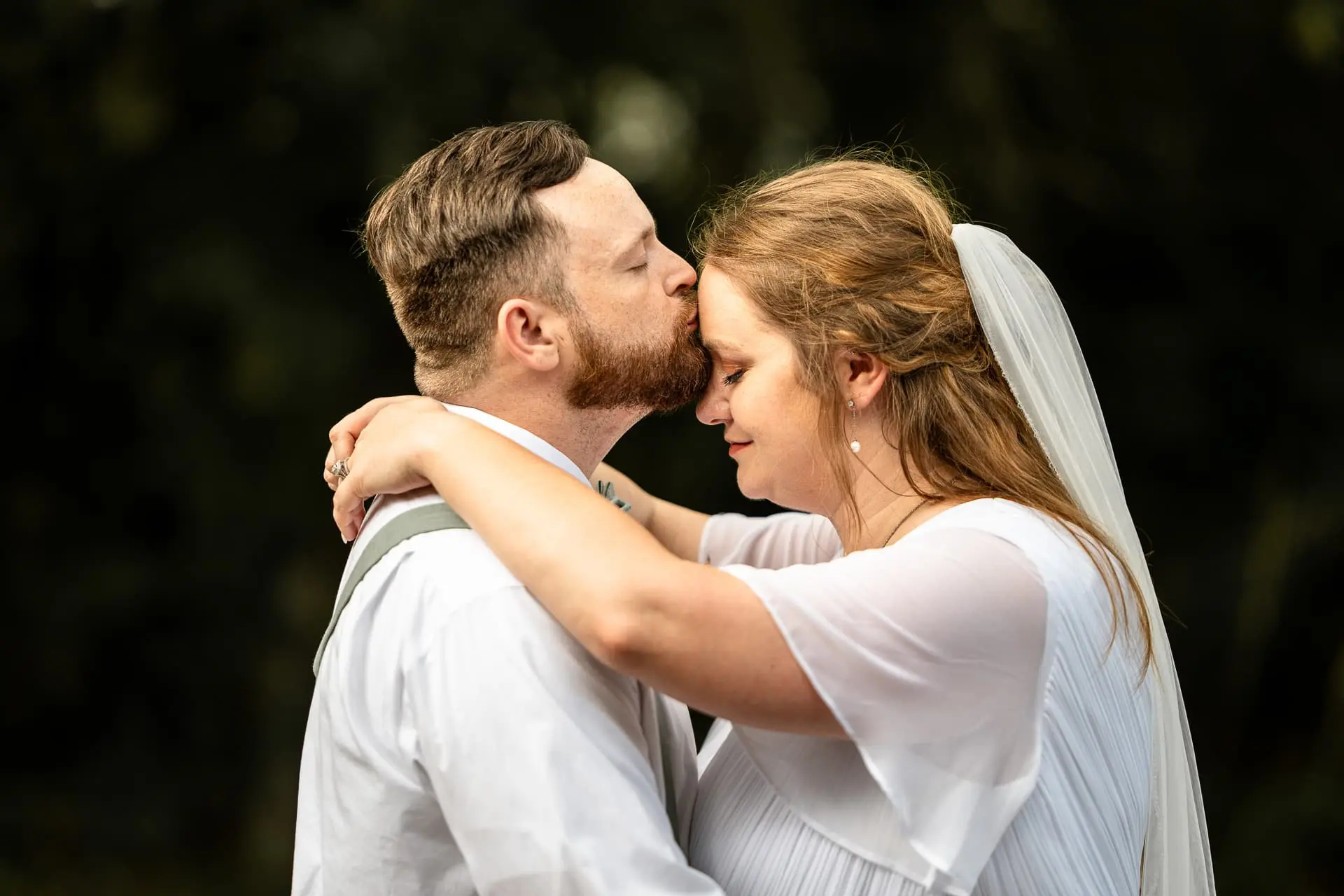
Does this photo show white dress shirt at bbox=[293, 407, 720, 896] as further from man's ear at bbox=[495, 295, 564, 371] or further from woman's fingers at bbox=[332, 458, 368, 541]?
man's ear at bbox=[495, 295, 564, 371]

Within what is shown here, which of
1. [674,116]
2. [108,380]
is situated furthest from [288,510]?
[674,116]

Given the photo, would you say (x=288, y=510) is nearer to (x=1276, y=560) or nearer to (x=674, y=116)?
(x=674, y=116)

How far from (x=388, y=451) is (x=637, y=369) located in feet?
1.56

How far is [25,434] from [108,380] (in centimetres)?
42

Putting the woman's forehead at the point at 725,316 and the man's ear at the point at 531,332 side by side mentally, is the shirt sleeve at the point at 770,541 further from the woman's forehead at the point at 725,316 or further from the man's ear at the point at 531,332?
the man's ear at the point at 531,332

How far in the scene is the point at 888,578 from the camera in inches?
74.0

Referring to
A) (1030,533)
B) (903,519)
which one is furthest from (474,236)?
(1030,533)

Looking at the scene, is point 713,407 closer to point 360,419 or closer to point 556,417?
point 556,417

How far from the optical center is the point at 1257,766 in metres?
5.42

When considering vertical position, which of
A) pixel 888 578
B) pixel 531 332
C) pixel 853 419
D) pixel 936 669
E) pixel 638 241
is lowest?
pixel 936 669

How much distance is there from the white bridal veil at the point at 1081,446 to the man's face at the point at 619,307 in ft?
1.69

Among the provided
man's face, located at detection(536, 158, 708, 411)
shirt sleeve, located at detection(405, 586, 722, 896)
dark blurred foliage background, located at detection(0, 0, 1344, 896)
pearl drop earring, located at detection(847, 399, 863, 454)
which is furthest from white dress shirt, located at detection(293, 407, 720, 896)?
dark blurred foliage background, located at detection(0, 0, 1344, 896)

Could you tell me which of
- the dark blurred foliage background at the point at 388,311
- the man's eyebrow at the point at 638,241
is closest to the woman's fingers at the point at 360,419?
the man's eyebrow at the point at 638,241

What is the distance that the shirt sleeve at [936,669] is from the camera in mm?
1843
